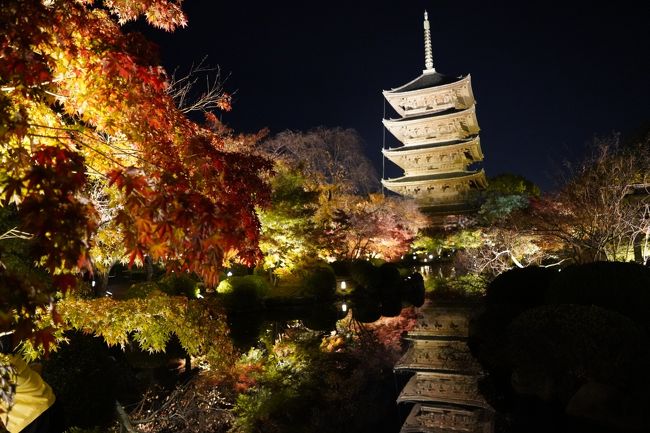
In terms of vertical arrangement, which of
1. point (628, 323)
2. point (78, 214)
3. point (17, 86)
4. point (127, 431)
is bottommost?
point (127, 431)

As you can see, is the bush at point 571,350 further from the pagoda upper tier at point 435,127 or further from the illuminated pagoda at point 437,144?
the pagoda upper tier at point 435,127

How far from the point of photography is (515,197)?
72.8ft

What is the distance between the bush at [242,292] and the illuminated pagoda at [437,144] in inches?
655

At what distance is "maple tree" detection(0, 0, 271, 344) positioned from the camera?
6.68 feet

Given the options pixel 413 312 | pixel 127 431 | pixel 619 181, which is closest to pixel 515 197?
pixel 413 312

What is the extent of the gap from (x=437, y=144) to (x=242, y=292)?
781 inches

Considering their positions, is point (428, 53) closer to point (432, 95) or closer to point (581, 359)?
point (432, 95)

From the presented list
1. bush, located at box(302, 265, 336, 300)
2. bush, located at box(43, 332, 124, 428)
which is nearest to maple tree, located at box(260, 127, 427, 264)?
bush, located at box(302, 265, 336, 300)

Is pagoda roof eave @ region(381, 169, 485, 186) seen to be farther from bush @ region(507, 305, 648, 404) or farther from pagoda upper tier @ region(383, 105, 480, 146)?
bush @ region(507, 305, 648, 404)

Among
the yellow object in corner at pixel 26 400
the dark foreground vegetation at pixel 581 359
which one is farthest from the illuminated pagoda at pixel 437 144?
the yellow object in corner at pixel 26 400

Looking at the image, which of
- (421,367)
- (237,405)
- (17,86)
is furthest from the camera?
(421,367)

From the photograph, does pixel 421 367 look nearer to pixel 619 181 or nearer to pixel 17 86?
pixel 619 181

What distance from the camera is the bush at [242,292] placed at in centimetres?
1579

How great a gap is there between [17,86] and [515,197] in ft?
76.4
